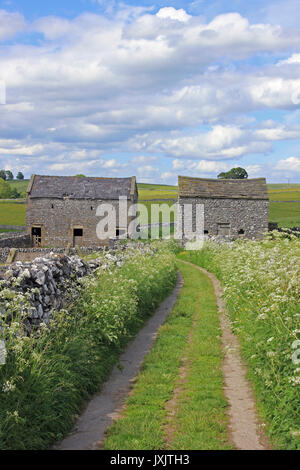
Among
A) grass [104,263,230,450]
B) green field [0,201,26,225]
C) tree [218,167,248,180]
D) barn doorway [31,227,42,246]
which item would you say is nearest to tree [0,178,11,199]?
green field [0,201,26,225]

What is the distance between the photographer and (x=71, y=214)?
1802 inches

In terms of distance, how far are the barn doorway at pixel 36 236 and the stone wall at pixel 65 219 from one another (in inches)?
Result: 16.7

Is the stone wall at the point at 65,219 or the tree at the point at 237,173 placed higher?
the tree at the point at 237,173

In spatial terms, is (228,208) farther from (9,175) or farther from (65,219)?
(9,175)

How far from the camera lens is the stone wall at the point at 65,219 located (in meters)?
45.5

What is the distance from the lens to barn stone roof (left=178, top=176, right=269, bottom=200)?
43.0m

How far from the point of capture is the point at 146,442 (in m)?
6.41

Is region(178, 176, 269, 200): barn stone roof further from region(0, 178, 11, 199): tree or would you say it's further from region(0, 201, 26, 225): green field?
region(0, 178, 11, 199): tree

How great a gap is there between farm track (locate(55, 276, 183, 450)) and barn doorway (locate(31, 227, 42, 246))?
34753mm

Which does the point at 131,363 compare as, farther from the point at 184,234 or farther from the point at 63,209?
the point at 63,209

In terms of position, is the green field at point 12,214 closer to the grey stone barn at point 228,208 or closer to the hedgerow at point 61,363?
the grey stone barn at point 228,208

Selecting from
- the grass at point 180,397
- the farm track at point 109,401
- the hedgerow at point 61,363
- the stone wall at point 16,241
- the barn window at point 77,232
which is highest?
the barn window at point 77,232

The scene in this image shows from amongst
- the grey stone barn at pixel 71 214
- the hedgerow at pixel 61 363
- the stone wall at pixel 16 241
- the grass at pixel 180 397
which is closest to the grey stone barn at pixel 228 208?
the grey stone barn at pixel 71 214

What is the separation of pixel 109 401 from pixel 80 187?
132 ft
